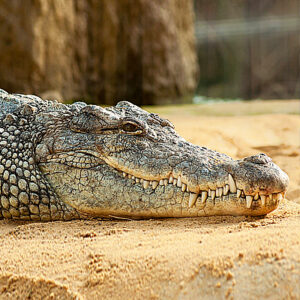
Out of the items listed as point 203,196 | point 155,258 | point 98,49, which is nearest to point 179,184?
point 203,196

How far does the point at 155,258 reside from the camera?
195 centimetres

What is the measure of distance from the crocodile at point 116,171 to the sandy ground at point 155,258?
0.31ft

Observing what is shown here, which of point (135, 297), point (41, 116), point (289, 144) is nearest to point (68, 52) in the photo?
point (289, 144)

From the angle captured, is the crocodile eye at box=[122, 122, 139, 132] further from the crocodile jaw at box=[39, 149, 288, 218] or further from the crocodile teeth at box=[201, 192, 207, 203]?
the crocodile teeth at box=[201, 192, 207, 203]

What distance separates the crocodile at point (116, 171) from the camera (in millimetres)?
2428

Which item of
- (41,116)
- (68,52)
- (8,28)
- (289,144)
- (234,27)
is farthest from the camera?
(234,27)

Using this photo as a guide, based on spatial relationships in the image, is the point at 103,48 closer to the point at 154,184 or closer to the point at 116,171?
the point at 116,171

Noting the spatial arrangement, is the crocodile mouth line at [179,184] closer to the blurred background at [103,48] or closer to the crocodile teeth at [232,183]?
the crocodile teeth at [232,183]

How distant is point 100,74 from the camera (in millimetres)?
9320

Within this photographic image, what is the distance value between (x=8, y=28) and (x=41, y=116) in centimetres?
540

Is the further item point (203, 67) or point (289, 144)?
point (203, 67)

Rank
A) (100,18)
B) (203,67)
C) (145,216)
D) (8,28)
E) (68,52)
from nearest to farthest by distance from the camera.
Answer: (145,216) < (8,28) < (68,52) < (100,18) < (203,67)

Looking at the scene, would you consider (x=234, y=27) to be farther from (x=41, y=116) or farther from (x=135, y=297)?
(x=135, y=297)

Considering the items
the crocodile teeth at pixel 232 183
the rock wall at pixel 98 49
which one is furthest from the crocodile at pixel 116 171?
the rock wall at pixel 98 49
